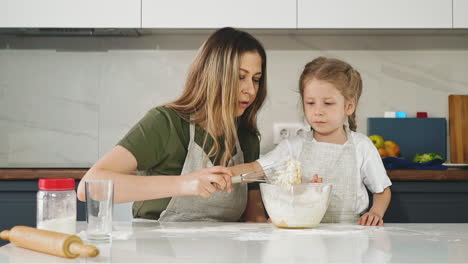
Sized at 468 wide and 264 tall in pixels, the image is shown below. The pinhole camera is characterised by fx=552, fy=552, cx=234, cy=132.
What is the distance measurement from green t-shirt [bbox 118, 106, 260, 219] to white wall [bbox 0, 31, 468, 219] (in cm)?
116

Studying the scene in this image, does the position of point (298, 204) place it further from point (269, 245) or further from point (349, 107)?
point (349, 107)

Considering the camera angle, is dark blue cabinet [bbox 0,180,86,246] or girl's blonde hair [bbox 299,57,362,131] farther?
dark blue cabinet [bbox 0,180,86,246]

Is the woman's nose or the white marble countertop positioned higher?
the woman's nose

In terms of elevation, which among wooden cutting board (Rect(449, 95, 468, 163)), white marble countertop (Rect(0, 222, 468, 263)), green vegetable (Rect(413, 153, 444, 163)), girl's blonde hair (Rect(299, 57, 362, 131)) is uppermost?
girl's blonde hair (Rect(299, 57, 362, 131))

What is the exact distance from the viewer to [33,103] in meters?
2.81

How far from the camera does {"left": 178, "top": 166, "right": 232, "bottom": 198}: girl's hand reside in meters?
1.29

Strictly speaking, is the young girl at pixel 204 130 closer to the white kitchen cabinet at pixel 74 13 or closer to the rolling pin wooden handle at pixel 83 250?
the rolling pin wooden handle at pixel 83 250

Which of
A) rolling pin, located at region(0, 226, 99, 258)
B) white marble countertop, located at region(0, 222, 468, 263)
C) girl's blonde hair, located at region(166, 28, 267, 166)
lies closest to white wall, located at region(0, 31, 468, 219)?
girl's blonde hair, located at region(166, 28, 267, 166)

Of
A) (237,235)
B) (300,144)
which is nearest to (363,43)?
(300,144)

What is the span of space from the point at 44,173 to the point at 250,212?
96 cm

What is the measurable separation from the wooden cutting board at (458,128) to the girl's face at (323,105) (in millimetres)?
1232

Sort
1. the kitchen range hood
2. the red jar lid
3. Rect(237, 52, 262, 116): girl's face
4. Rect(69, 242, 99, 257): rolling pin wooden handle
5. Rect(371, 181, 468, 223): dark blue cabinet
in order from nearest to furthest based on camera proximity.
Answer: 1. Rect(69, 242, 99, 257): rolling pin wooden handle
2. the red jar lid
3. Rect(237, 52, 262, 116): girl's face
4. Rect(371, 181, 468, 223): dark blue cabinet
5. the kitchen range hood

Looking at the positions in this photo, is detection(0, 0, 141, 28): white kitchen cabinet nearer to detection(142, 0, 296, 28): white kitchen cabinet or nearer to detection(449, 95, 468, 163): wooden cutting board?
detection(142, 0, 296, 28): white kitchen cabinet

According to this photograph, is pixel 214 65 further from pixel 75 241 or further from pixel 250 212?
pixel 75 241
